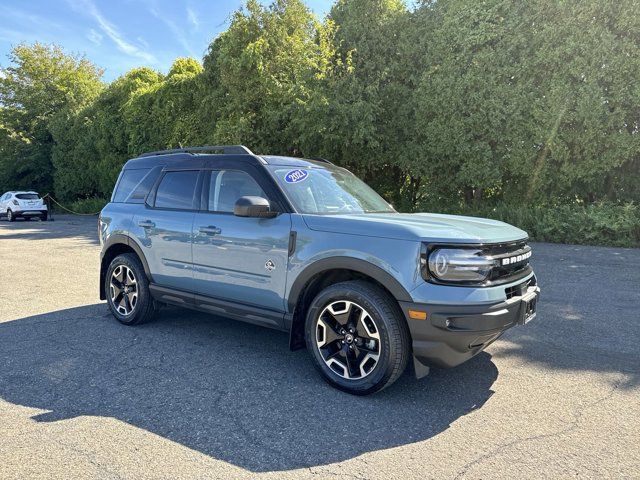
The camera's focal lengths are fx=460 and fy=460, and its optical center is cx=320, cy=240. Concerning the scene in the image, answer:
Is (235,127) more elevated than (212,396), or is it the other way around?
(235,127)

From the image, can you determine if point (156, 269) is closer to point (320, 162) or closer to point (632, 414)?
point (320, 162)

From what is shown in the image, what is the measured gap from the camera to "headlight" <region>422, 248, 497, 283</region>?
10.1ft

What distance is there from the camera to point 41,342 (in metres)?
4.57

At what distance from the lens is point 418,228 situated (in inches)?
129

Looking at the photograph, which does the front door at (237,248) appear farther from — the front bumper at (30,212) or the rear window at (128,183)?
the front bumper at (30,212)

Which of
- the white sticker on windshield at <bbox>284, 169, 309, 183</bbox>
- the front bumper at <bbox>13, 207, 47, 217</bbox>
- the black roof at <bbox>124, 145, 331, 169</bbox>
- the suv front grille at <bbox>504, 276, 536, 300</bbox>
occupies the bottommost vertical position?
the front bumper at <bbox>13, 207, 47, 217</bbox>

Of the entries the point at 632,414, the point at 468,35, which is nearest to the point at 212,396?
the point at 632,414

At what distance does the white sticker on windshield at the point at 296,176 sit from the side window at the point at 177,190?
1076 millimetres

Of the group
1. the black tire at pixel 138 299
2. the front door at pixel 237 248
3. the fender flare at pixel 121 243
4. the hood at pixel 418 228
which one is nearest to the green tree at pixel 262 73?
the fender flare at pixel 121 243

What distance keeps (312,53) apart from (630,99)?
9.73 meters

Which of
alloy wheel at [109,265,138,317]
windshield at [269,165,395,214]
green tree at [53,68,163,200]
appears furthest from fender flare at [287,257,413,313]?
green tree at [53,68,163,200]

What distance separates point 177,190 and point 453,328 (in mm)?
3163

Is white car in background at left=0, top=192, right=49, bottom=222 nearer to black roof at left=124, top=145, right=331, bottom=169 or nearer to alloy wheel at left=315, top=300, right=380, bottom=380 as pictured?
black roof at left=124, top=145, right=331, bottom=169

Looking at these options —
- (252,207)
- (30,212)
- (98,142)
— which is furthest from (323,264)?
(98,142)
